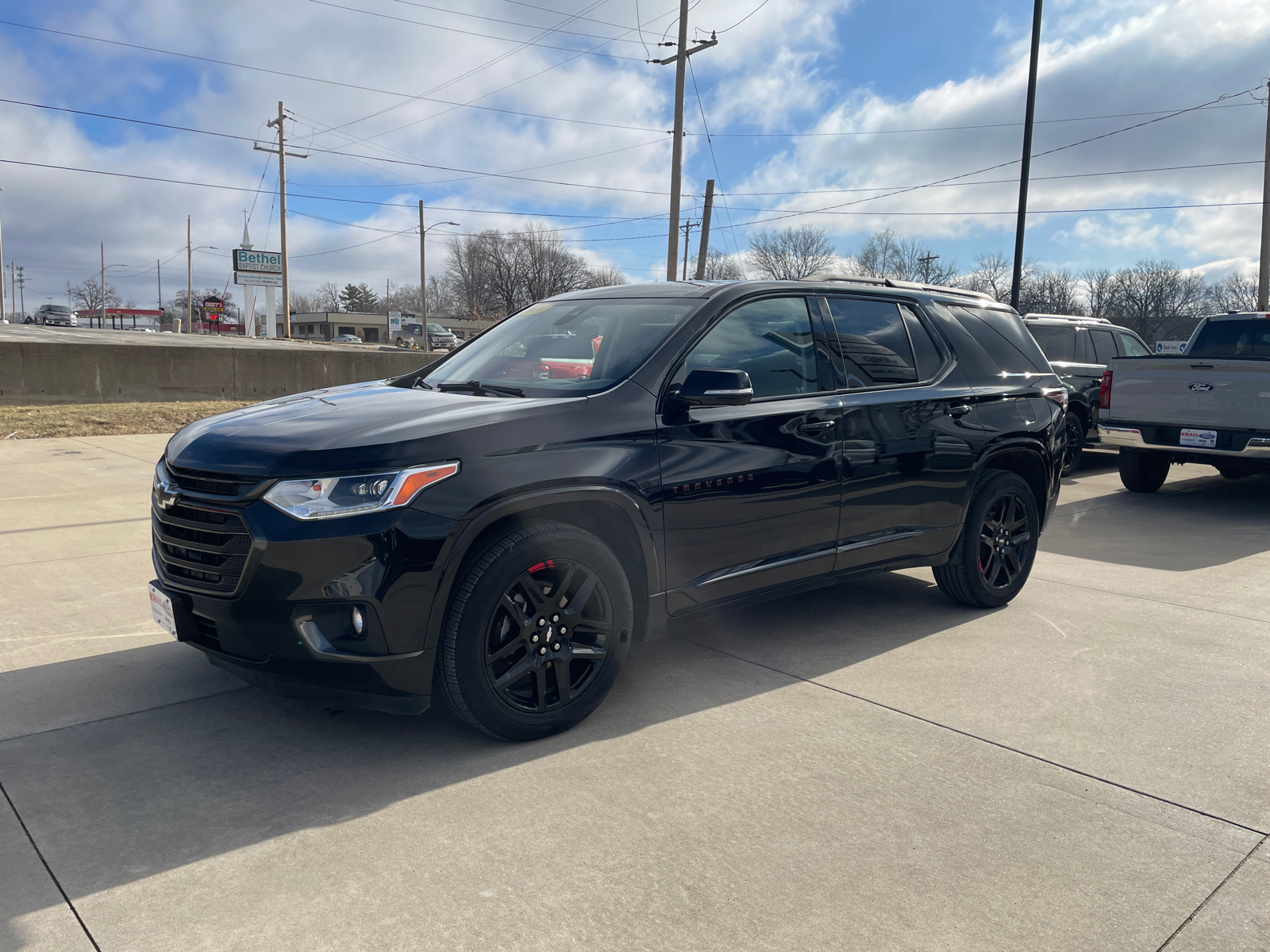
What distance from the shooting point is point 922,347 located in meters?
4.99

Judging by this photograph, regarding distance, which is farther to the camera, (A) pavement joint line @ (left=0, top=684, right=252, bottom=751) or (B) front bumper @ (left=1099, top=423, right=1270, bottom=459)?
(B) front bumper @ (left=1099, top=423, right=1270, bottom=459)

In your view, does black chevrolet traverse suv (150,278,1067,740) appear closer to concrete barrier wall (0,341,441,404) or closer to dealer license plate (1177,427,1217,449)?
dealer license plate (1177,427,1217,449)

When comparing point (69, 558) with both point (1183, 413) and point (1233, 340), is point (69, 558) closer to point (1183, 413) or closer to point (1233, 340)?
point (1183, 413)

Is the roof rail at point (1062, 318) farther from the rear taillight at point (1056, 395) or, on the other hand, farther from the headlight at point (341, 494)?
the headlight at point (341, 494)

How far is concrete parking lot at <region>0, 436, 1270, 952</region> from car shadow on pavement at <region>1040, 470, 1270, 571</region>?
2107 mm

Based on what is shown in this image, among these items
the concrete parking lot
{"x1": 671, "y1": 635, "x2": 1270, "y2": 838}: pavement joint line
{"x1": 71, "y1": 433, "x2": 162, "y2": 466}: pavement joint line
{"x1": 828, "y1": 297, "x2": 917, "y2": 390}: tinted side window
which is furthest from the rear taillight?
{"x1": 71, "y1": 433, "x2": 162, "y2": 466}: pavement joint line

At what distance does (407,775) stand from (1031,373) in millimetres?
4212

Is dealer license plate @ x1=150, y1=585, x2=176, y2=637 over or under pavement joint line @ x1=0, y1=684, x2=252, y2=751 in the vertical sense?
over

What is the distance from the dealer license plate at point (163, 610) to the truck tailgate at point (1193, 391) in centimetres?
898

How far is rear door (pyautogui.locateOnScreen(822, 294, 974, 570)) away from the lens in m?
4.47

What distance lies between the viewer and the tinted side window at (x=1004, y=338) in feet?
17.5

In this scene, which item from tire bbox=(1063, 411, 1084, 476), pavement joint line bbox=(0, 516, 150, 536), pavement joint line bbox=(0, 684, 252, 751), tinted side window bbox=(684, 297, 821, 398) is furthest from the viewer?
tire bbox=(1063, 411, 1084, 476)

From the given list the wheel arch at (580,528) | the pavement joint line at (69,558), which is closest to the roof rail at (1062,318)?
the wheel arch at (580,528)

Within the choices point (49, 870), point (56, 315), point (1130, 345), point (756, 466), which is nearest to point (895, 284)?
point (756, 466)
